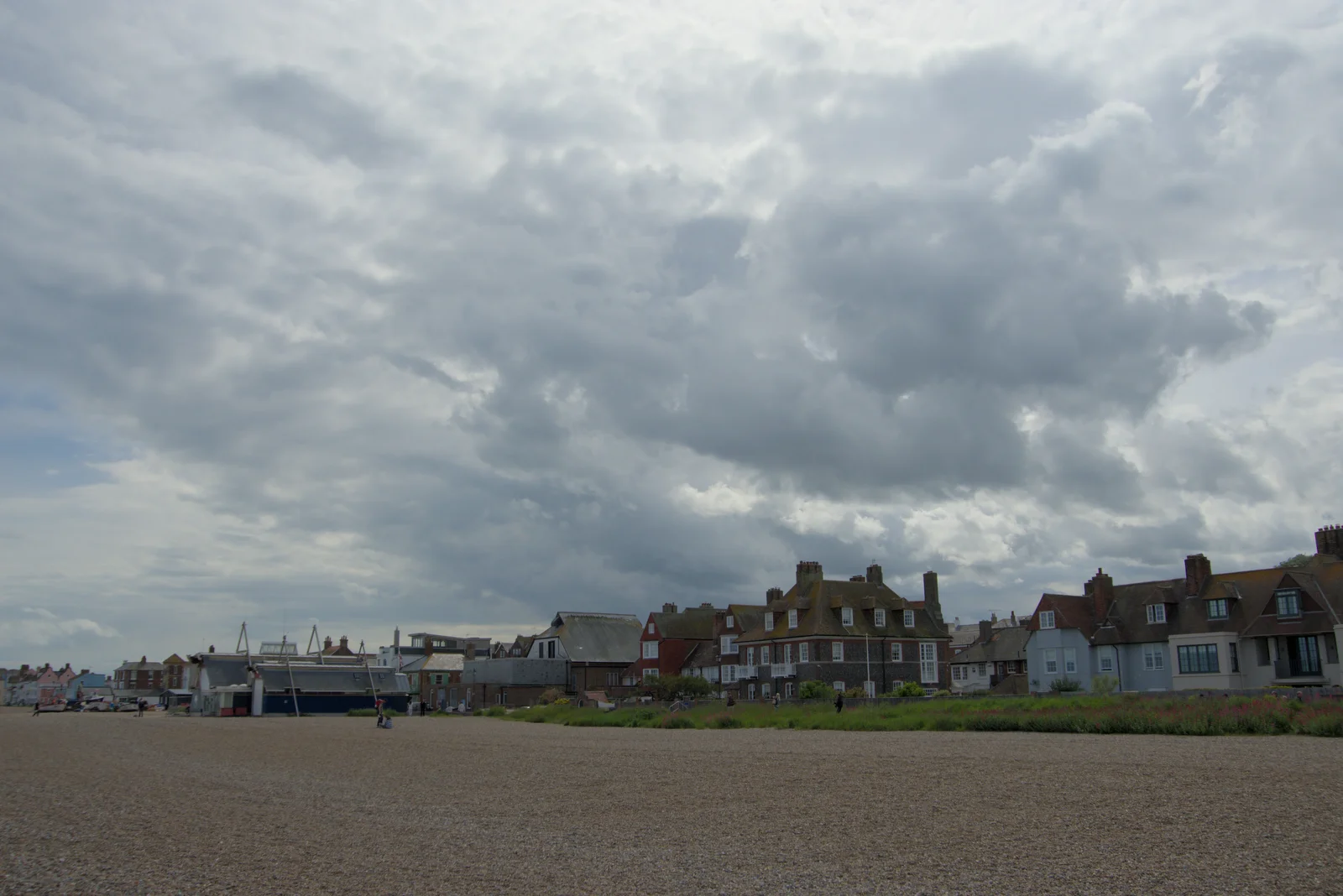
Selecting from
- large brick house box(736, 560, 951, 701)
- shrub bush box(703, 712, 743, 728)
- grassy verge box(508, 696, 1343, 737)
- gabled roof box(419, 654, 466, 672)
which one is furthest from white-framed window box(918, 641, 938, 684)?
gabled roof box(419, 654, 466, 672)

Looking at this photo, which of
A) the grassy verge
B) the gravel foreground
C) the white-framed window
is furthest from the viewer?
the white-framed window

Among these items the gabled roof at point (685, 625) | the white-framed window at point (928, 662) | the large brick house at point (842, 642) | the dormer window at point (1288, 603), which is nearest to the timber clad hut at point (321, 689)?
the gabled roof at point (685, 625)

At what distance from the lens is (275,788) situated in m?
21.7

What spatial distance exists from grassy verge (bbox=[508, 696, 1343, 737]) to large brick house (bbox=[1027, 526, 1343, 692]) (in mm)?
19276

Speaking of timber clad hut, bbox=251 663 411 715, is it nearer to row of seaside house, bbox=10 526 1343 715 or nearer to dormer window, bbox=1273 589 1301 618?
row of seaside house, bbox=10 526 1343 715

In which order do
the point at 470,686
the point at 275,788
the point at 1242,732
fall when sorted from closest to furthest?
1. the point at 275,788
2. the point at 1242,732
3. the point at 470,686

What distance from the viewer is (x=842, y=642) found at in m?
69.5

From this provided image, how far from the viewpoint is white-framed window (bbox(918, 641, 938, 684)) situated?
7250cm

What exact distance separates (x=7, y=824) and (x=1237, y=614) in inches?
2197

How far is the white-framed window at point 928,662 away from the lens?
238ft

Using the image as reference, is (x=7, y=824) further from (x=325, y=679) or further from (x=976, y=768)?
(x=325, y=679)

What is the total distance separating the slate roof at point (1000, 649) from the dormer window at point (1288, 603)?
3359 cm

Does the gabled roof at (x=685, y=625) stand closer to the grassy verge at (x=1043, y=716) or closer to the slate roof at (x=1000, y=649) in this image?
the slate roof at (x=1000, y=649)

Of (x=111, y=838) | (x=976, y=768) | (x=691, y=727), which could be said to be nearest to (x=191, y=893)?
(x=111, y=838)
